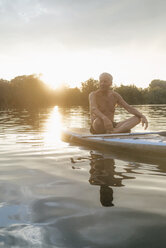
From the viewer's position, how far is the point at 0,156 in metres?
4.70

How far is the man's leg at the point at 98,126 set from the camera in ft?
18.4

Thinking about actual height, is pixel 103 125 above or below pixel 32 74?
below

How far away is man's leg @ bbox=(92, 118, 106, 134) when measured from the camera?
5.60 metres

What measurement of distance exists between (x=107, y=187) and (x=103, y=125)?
298 centimetres

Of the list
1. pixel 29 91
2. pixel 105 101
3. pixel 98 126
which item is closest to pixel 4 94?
pixel 29 91

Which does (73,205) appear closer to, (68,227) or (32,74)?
(68,227)

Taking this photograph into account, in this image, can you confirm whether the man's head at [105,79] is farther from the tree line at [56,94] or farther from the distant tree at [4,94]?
the tree line at [56,94]

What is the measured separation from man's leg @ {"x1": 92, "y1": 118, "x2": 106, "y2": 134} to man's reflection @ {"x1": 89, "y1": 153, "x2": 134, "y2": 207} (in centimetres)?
134

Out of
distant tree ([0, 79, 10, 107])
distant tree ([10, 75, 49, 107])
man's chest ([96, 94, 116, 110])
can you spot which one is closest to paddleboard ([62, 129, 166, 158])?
man's chest ([96, 94, 116, 110])

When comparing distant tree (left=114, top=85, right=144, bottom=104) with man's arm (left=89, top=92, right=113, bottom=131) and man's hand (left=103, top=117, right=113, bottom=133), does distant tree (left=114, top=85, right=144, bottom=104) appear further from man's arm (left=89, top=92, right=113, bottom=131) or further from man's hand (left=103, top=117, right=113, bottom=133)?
man's hand (left=103, top=117, right=113, bottom=133)

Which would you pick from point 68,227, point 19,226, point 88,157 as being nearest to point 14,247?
Result: point 19,226

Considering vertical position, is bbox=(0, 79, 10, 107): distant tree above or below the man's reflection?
above

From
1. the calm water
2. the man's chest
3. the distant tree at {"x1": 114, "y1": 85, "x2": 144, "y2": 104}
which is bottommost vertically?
the calm water

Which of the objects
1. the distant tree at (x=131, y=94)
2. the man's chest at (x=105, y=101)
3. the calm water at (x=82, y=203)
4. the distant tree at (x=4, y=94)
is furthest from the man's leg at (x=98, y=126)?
the distant tree at (x=131, y=94)
